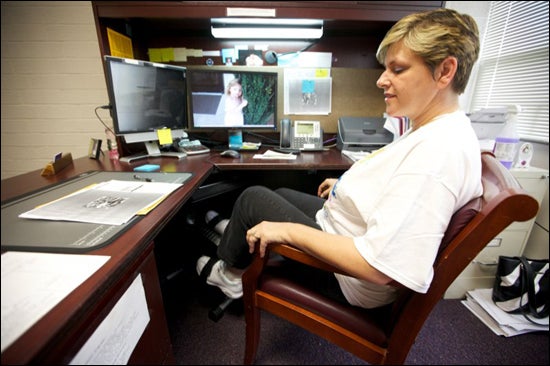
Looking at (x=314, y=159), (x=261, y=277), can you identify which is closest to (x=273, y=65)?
(x=314, y=159)

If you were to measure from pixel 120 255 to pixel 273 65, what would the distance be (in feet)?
5.03

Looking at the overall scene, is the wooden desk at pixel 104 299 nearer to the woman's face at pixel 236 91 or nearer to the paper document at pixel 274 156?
the paper document at pixel 274 156

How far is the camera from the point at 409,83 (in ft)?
2.09

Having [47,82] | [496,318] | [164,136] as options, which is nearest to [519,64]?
[496,318]

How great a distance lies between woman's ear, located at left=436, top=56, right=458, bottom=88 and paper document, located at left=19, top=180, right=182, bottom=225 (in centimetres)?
84

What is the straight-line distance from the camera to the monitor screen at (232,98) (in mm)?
1458

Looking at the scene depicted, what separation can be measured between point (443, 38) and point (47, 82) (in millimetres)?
2498

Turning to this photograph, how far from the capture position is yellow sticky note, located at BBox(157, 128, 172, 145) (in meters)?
1.32

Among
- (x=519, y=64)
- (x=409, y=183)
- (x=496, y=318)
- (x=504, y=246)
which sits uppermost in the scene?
(x=519, y=64)

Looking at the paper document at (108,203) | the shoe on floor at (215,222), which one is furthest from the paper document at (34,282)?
the shoe on floor at (215,222)

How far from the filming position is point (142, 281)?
21.5 inches

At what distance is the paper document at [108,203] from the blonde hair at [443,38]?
0.82 meters

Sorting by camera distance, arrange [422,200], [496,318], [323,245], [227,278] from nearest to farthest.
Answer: [422,200] → [323,245] → [227,278] → [496,318]

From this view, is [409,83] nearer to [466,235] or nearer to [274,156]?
[466,235]
